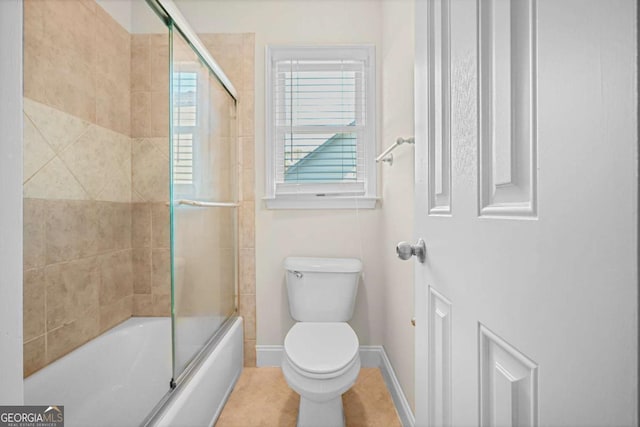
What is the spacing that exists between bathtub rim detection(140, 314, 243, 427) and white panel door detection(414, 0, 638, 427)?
2.89 feet

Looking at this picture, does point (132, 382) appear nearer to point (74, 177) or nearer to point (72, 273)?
point (72, 273)

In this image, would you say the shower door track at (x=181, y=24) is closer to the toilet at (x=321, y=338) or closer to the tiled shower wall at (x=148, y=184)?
the tiled shower wall at (x=148, y=184)

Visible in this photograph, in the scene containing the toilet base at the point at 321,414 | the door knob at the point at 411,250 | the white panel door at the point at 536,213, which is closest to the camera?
the white panel door at the point at 536,213

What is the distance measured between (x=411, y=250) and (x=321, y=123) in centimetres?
146

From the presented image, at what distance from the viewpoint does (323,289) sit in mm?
1772

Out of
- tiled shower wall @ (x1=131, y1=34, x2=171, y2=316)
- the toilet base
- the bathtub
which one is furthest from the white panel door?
tiled shower wall @ (x1=131, y1=34, x2=171, y2=316)

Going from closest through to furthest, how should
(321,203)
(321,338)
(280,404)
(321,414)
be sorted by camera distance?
(321,414)
(321,338)
(280,404)
(321,203)

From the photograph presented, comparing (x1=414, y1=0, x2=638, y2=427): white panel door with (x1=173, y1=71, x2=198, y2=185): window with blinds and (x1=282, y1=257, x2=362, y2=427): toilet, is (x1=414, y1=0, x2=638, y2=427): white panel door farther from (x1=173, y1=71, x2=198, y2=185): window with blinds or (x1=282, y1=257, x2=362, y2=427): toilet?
(x1=173, y1=71, x2=198, y2=185): window with blinds

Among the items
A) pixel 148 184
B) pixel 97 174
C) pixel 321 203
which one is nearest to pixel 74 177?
pixel 97 174

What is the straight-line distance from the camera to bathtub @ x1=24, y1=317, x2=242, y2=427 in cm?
110

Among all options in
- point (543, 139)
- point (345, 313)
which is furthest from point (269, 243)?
point (543, 139)

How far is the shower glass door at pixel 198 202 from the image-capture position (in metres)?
1.24

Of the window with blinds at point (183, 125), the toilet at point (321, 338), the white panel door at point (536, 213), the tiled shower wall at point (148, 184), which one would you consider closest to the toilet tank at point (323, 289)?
the toilet at point (321, 338)

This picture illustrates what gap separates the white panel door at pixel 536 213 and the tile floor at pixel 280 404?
1000 mm
